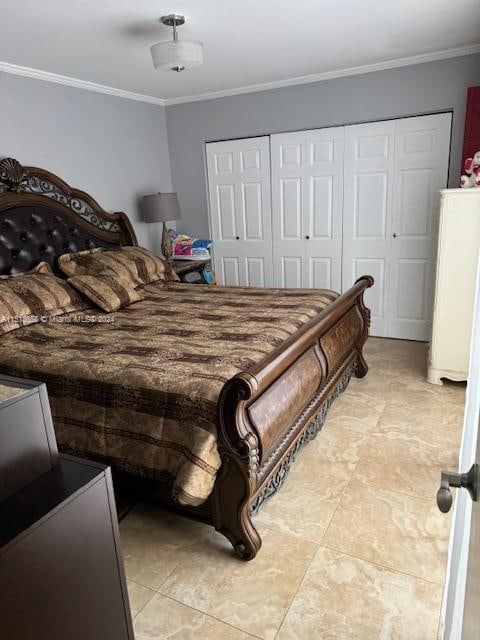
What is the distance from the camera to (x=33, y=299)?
2.75 meters

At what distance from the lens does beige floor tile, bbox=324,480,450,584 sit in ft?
5.69

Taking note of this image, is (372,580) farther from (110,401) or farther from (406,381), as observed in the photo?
(406,381)

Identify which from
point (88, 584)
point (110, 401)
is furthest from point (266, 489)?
point (88, 584)

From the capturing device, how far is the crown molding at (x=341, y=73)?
3.38 meters

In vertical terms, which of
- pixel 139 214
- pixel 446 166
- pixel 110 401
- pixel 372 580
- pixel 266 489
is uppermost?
pixel 446 166

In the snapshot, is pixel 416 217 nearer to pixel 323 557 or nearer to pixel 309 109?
pixel 309 109

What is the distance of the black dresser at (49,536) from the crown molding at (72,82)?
9.87 ft

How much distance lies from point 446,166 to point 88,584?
3784 millimetres

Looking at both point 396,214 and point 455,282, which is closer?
point 455,282

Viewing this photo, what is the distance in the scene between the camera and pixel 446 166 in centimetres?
363

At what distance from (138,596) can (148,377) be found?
0.80 metres

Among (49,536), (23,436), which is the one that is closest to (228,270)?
(23,436)

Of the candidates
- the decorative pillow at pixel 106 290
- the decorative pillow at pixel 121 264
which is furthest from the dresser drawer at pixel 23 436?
the decorative pillow at pixel 121 264

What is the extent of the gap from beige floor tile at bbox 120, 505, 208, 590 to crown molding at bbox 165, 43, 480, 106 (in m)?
3.59
